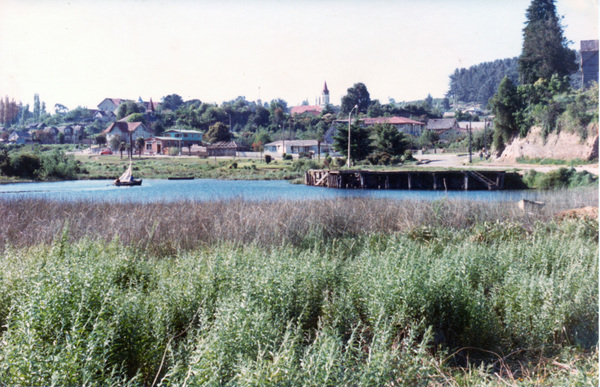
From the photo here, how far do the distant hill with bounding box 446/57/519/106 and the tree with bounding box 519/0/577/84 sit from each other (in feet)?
15.5

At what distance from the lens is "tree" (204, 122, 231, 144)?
1779 inches

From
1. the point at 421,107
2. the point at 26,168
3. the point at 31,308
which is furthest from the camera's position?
the point at 421,107

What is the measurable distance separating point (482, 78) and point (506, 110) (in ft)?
28.2

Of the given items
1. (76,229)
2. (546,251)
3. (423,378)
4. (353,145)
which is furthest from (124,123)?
(423,378)

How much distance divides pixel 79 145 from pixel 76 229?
2644 cm

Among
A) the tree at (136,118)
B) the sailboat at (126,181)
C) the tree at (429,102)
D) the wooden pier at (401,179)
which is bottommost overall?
the wooden pier at (401,179)

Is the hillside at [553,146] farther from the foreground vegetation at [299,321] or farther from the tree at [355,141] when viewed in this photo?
the foreground vegetation at [299,321]

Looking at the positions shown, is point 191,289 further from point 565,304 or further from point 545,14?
point 545,14

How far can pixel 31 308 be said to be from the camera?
3.76m

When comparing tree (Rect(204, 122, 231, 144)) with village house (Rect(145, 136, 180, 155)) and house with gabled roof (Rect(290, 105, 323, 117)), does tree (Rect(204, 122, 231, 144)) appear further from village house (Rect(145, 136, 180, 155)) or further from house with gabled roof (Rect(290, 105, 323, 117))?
house with gabled roof (Rect(290, 105, 323, 117))

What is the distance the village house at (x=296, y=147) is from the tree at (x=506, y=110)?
17766 mm

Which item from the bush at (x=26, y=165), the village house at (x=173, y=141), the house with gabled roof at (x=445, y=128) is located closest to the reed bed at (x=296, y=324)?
the bush at (x=26, y=165)

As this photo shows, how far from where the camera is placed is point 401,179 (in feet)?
134

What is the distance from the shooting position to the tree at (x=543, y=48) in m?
35.2
